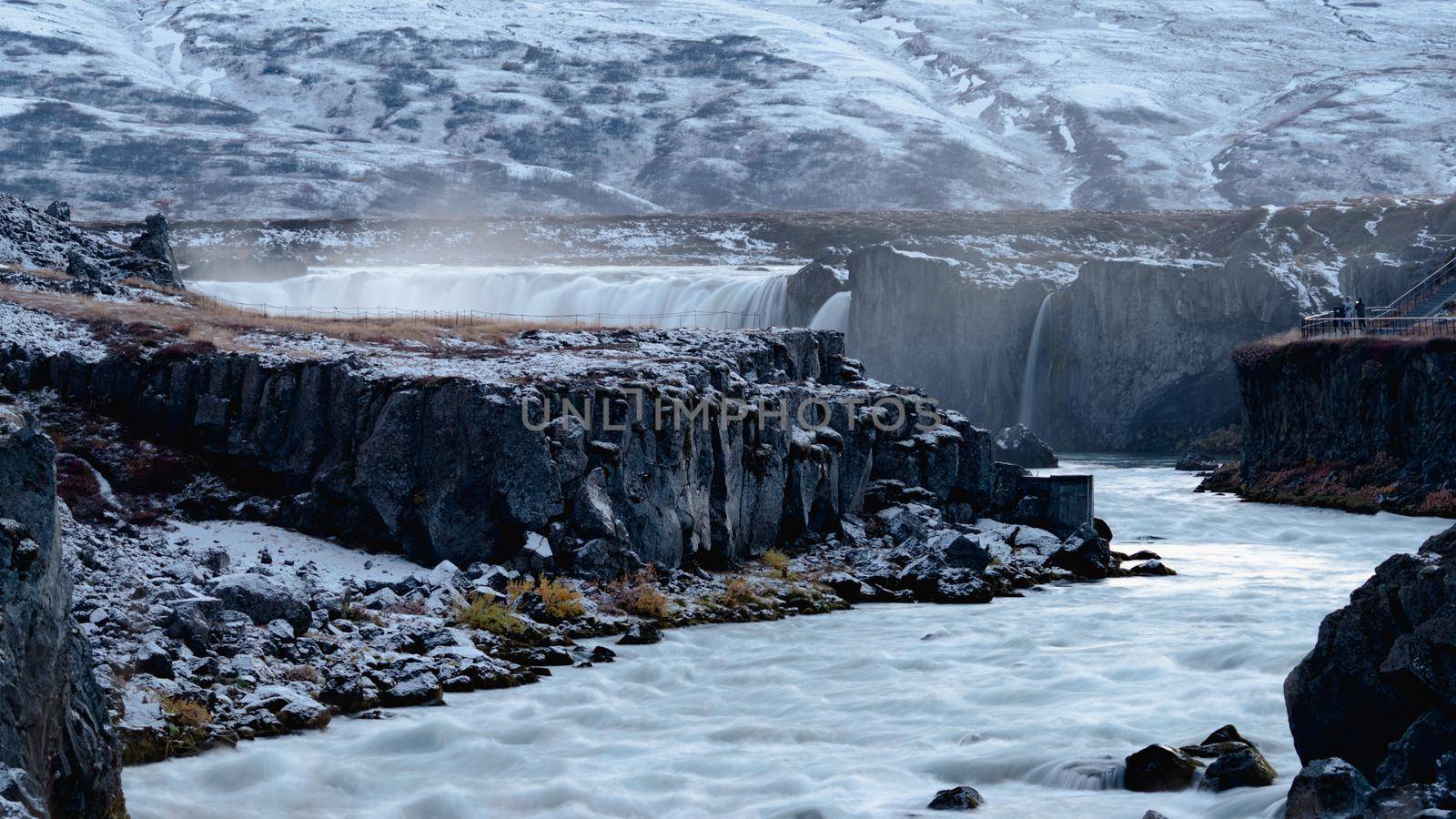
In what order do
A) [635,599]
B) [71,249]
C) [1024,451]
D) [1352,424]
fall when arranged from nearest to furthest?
1. [635,599]
2. [71,249]
3. [1352,424]
4. [1024,451]

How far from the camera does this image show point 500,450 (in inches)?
1453

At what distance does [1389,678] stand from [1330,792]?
177cm

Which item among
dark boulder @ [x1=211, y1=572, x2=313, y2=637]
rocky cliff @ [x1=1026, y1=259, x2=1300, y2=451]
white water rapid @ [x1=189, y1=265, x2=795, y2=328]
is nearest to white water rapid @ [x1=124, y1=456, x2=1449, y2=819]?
dark boulder @ [x1=211, y1=572, x2=313, y2=637]

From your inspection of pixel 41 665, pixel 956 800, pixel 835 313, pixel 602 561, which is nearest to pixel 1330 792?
pixel 956 800

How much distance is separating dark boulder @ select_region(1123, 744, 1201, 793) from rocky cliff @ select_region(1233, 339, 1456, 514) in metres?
41.4

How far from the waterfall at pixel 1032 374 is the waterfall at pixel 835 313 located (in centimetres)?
1381

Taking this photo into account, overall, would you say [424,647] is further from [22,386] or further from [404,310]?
[404,310]

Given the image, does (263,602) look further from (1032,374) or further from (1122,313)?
(1032,374)

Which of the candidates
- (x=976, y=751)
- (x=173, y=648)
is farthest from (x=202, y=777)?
(x=976, y=751)

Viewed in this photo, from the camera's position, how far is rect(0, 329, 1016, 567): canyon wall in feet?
121

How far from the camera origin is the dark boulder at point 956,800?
20.9 metres

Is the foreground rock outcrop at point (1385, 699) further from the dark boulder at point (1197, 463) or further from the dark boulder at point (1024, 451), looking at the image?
the dark boulder at point (1197, 463)

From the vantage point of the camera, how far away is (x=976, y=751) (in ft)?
77.8

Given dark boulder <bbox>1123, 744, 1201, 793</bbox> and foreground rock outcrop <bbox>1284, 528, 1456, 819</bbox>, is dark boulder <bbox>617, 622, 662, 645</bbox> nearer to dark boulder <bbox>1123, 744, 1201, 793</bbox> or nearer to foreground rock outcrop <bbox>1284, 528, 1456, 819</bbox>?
dark boulder <bbox>1123, 744, 1201, 793</bbox>
